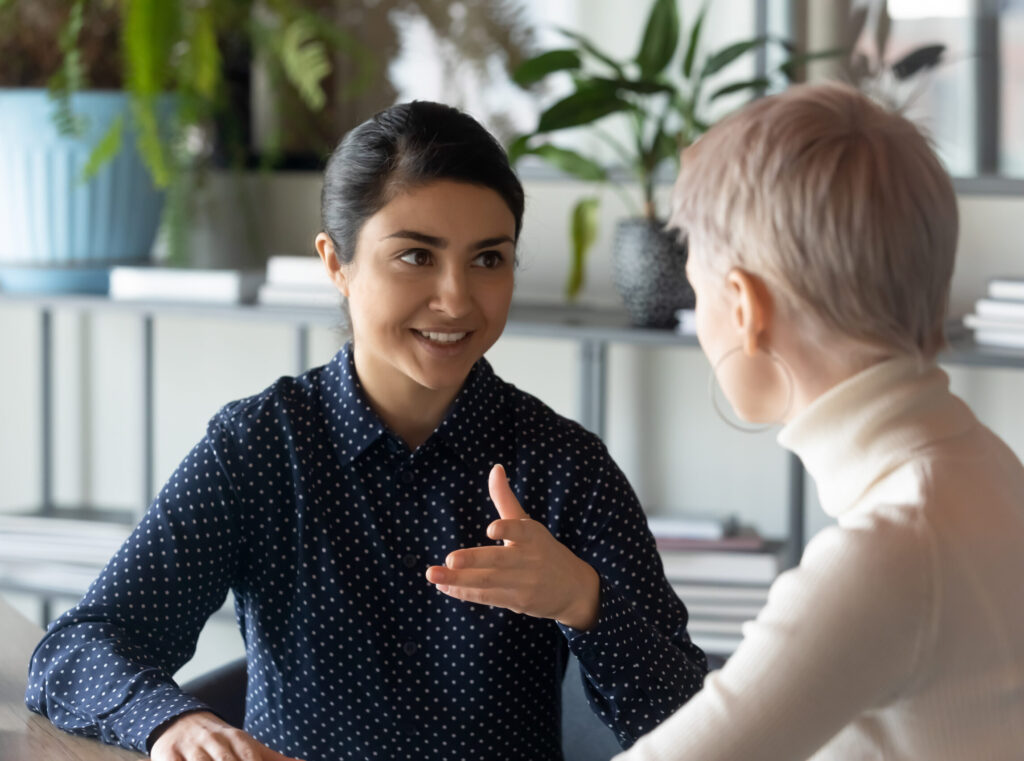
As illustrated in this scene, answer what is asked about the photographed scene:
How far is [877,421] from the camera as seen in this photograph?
2.90 feet

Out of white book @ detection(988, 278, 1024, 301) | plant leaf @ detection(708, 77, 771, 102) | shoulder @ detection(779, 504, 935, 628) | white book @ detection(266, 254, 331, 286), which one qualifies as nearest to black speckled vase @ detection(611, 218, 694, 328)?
plant leaf @ detection(708, 77, 771, 102)

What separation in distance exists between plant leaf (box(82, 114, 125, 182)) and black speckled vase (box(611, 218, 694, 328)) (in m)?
0.99

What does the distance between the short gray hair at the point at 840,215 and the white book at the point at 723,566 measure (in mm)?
1372

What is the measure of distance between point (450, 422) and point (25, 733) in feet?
1.69

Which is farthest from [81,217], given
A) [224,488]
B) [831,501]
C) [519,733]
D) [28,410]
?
[831,501]

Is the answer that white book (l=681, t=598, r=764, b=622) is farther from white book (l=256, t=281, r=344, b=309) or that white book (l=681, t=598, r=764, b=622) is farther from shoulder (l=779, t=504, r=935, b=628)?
shoulder (l=779, t=504, r=935, b=628)

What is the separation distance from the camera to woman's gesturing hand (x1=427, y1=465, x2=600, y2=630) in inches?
41.1

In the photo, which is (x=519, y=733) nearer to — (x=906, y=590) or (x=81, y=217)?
(x=906, y=590)

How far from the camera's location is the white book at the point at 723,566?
2.23 m

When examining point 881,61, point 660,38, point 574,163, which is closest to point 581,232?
point 574,163

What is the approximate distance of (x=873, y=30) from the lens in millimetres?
2266

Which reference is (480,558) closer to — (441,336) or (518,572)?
(518,572)

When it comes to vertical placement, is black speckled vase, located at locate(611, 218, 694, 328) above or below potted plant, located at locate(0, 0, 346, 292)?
below

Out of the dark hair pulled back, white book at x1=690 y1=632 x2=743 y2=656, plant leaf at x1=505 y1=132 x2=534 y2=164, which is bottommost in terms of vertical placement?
Result: white book at x1=690 y1=632 x2=743 y2=656
